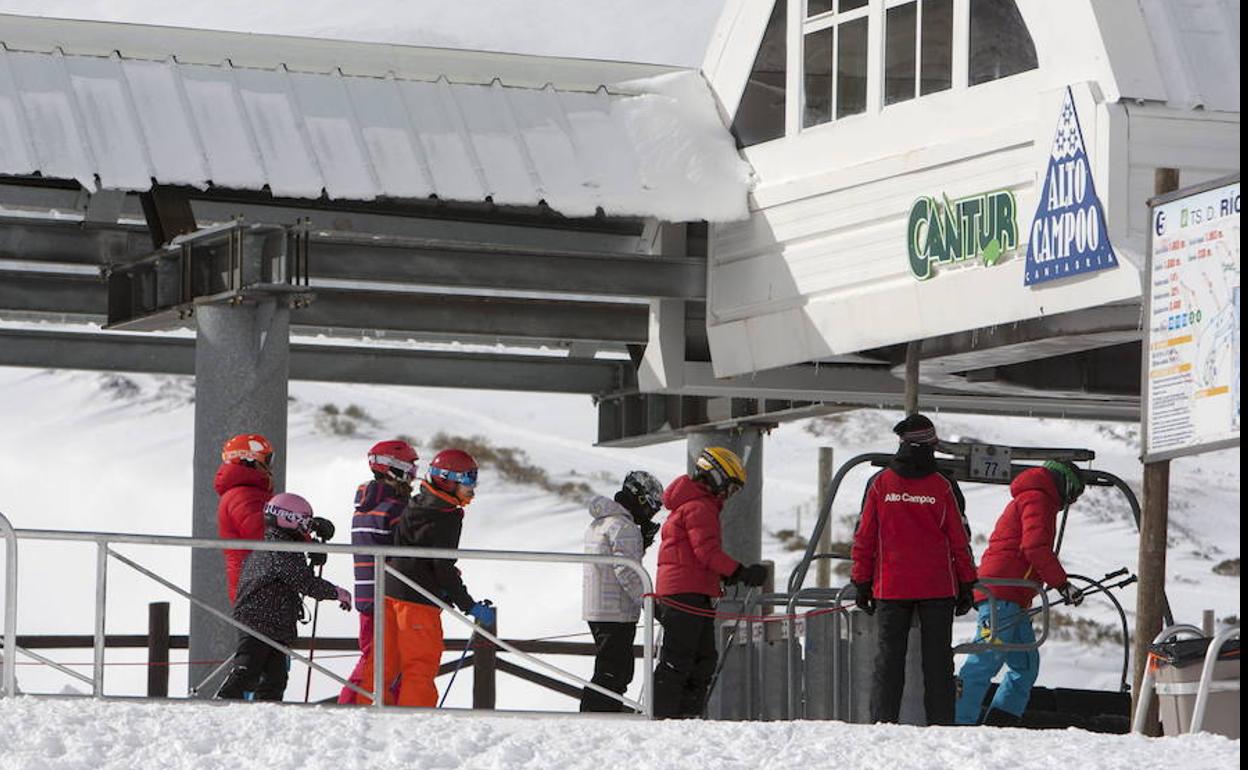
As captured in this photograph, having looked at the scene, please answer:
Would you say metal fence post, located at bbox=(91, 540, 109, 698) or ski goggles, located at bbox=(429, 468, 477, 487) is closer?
metal fence post, located at bbox=(91, 540, 109, 698)

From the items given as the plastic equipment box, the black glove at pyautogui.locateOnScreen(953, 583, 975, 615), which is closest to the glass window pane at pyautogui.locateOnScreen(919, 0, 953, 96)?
the black glove at pyautogui.locateOnScreen(953, 583, 975, 615)

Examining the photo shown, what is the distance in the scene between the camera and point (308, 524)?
14031 mm

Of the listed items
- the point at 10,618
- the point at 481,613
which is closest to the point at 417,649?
the point at 481,613

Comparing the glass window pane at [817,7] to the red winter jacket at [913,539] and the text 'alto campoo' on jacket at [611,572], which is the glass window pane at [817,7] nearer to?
the text 'alto campoo' on jacket at [611,572]

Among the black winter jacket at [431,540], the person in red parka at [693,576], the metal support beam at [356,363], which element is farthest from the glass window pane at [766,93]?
the black winter jacket at [431,540]

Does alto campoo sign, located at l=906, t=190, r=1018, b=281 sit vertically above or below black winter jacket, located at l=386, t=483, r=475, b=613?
above

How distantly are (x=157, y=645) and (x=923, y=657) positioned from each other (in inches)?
458

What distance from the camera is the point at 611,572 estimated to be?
52.0 ft

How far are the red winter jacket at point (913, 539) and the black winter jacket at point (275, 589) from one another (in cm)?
294

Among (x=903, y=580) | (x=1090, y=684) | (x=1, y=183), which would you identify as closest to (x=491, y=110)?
(x=1, y=183)

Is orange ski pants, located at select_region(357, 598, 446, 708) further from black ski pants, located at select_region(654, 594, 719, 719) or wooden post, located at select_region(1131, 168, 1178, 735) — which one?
wooden post, located at select_region(1131, 168, 1178, 735)

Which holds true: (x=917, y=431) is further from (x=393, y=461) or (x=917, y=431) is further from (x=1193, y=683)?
(x=393, y=461)

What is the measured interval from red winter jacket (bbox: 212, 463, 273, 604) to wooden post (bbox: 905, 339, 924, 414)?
23.2 feet

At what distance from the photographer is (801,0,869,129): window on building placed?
19.9m
